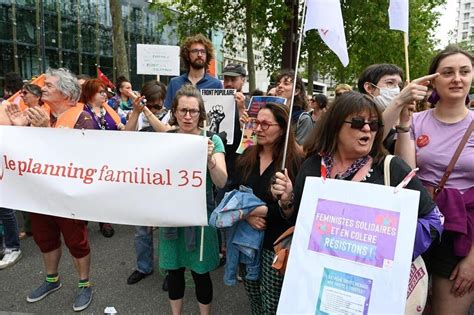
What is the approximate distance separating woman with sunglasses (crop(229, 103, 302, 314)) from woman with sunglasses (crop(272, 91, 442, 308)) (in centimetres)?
32

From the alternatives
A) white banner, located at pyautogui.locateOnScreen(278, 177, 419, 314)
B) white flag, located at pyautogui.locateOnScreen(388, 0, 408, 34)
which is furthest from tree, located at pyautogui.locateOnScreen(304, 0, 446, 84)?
white banner, located at pyautogui.locateOnScreen(278, 177, 419, 314)

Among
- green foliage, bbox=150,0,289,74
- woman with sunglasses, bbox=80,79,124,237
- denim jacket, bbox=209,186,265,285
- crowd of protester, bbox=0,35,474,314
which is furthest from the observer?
green foliage, bbox=150,0,289,74

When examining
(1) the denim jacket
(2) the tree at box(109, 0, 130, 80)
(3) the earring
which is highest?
(2) the tree at box(109, 0, 130, 80)

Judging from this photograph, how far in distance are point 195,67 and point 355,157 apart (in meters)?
2.57

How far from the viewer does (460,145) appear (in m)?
1.94

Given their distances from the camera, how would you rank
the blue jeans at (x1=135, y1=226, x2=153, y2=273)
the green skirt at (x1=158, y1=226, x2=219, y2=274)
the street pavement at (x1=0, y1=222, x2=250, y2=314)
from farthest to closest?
the blue jeans at (x1=135, y1=226, x2=153, y2=273) → the street pavement at (x1=0, y1=222, x2=250, y2=314) → the green skirt at (x1=158, y1=226, x2=219, y2=274)

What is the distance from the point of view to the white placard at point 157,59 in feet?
22.3

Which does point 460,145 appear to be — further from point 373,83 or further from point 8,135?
point 8,135

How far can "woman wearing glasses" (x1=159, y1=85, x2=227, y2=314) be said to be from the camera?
105 inches

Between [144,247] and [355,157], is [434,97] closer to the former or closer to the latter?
[355,157]

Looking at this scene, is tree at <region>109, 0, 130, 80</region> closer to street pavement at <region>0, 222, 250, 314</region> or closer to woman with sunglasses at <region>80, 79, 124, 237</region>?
woman with sunglasses at <region>80, 79, 124, 237</region>

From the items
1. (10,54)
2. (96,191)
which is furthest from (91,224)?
(10,54)

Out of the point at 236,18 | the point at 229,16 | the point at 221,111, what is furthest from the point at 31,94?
the point at 229,16

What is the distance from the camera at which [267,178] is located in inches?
95.8
